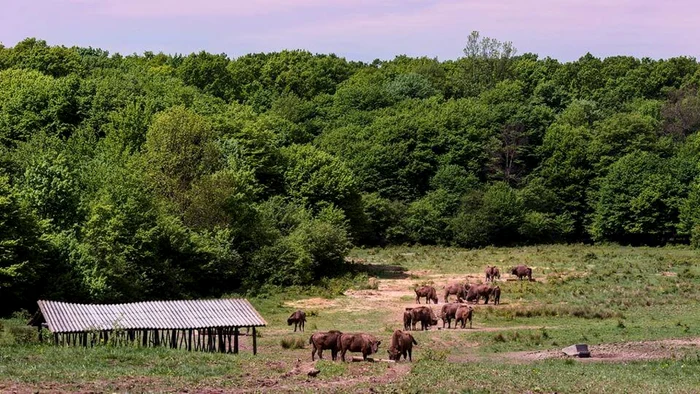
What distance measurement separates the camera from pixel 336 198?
262ft

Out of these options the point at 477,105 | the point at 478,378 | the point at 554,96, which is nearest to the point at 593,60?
the point at 554,96

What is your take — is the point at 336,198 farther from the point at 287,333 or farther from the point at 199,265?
the point at 287,333

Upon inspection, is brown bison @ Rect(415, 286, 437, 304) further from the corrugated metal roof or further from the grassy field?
the corrugated metal roof

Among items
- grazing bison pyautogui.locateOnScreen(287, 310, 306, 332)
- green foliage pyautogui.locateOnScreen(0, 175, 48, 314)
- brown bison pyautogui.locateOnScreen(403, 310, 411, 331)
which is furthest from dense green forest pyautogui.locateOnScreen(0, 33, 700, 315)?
brown bison pyautogui.locateOnScreen(403, 310, 411, 331)

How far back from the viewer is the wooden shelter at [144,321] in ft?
114

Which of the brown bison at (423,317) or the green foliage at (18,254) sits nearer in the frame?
the brown bison at (423,317)

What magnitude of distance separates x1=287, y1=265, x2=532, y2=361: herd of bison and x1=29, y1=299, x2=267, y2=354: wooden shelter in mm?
2803

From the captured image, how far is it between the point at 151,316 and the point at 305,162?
153ft

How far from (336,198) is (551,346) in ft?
140

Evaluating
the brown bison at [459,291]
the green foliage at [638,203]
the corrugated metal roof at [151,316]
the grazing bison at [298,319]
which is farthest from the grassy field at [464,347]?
the green foliage at [638,203]

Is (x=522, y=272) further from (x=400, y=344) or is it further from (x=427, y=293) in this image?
(x=400, y=344)

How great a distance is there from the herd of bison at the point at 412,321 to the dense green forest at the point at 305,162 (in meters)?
10.7

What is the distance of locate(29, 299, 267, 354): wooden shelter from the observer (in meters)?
34.6

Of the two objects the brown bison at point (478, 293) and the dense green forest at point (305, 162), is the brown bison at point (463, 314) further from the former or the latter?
the dense green forest at point (305, 162)
